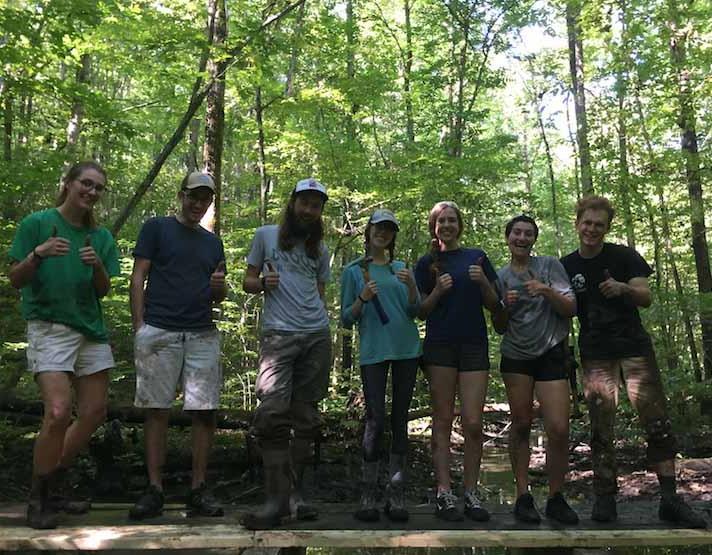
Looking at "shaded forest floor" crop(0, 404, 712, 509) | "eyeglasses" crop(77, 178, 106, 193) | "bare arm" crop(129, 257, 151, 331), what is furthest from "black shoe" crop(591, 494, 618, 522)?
"eyeglasses" crop(77, 178, 106, 193)

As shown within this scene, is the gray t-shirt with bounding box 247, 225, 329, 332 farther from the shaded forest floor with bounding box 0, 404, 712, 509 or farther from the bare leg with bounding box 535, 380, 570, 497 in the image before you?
the shaded forest floor with bounding box 0, 404, 712, 509

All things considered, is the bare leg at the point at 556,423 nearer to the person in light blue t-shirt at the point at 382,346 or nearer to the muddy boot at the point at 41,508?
the person in light blue t-shirt at the point at 382,346

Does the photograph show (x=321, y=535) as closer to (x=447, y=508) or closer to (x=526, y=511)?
(x=447, y=508)

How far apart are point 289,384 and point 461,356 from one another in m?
1.19

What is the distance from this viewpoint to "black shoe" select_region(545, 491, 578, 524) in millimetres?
3881

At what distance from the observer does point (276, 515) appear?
3.64m

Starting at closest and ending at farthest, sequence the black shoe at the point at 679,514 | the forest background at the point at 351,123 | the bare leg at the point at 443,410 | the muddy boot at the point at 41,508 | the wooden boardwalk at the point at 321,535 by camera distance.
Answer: the wooden boardwalk at the point at 321,535 < the muddy boot at the point at 41,508 < the black shoe at the point at 679,514 < the bare leg at the point at 443,410 < the forest background at the point at 351,123

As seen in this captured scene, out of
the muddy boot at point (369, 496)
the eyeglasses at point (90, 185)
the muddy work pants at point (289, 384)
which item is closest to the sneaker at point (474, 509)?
the muddy boot at point (369, 496)

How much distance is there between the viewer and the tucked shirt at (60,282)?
3654 mm

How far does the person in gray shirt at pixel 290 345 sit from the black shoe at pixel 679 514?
2378mm

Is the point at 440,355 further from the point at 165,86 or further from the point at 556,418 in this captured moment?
the point at 165,86

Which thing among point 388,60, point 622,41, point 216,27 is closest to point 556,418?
point 216,27

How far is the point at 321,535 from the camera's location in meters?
3.50

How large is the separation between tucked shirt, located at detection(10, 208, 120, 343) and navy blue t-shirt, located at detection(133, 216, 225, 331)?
340 millimetres
